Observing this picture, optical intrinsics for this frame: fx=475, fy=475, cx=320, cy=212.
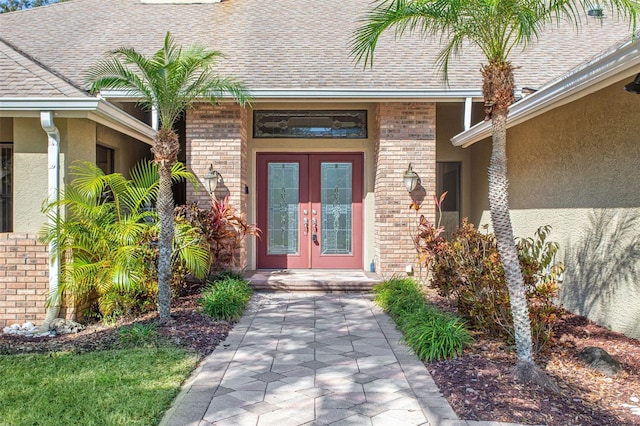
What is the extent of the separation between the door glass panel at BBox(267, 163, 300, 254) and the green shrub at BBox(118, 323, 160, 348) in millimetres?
4266

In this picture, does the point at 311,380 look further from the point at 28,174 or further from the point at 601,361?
the point at 28,174

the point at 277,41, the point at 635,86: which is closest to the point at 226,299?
the point at 635,86

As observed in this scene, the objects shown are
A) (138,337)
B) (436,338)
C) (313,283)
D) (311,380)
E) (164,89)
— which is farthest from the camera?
(313,283)

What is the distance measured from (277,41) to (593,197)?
22.4 ft

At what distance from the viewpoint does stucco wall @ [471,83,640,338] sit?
5.10 metres

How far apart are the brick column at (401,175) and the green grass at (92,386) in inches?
177

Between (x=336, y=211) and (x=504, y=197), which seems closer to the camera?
(x=504, y=197)

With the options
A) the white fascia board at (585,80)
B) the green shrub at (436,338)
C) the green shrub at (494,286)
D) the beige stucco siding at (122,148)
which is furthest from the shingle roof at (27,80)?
the white fascia board at (585,80)

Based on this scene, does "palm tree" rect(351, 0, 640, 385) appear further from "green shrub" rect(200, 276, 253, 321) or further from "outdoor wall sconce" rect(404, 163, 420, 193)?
"outdoor wall sconce" rect(404, 163, 420, 193)

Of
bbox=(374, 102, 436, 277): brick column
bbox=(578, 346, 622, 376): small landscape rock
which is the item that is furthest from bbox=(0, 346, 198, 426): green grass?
bbox=(374, 102, 436, 277): brick column

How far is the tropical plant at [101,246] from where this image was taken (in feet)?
19.5

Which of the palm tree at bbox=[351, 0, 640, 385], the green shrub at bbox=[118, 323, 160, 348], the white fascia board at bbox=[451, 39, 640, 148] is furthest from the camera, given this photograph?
the green shrub at bbox=[118, 323, 160, 348]

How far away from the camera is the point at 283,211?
9414mm

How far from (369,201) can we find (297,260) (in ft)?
6.01
